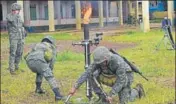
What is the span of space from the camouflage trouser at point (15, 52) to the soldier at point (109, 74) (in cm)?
465

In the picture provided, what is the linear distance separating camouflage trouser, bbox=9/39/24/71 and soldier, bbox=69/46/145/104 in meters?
4.65

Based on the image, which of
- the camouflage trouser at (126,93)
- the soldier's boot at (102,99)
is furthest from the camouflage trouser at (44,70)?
the camouflage trouser at (126,93)

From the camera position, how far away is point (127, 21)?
153 ft

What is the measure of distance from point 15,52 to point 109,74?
5.02 metres

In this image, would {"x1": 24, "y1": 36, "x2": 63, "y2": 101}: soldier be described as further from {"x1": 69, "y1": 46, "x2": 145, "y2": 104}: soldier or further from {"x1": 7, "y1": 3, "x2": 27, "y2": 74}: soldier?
{"x1": 7, "y1": 3, "x2": 27, "y2": 74}: soldier

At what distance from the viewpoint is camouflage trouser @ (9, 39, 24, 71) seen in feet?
38.5

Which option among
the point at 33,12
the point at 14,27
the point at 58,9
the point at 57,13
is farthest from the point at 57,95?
the point at 57,13

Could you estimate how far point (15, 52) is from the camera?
11.8m

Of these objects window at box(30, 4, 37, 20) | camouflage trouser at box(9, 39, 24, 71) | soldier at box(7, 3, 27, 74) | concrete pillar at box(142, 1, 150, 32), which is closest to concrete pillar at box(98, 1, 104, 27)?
window at box(30, 4, 37, 20)

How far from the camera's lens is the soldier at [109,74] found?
6.86m

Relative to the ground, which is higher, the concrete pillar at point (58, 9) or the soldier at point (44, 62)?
the concrete pillar at point (58, 9)

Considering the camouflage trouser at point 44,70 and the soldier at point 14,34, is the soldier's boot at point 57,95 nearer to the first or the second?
the camouflage trouser at point 44,70

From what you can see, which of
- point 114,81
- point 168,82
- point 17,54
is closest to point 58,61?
point 17,54

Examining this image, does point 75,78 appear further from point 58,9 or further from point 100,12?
point 100,12
